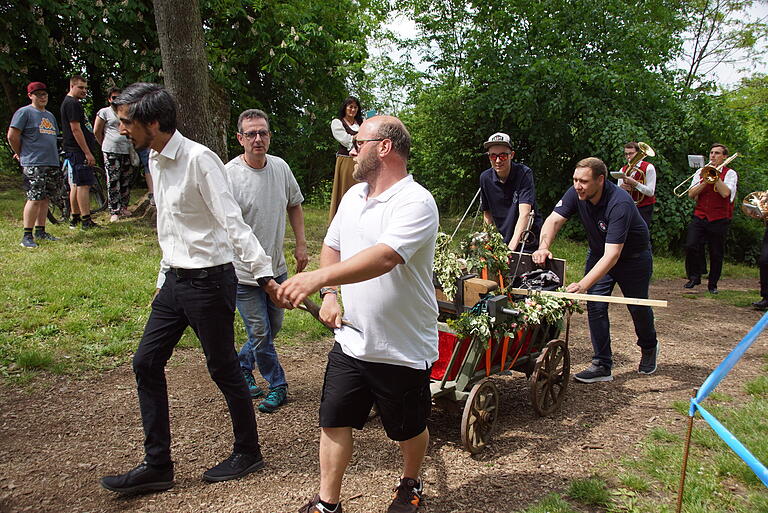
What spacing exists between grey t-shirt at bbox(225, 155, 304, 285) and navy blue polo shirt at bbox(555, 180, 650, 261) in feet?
8.33

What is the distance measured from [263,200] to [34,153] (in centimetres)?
546

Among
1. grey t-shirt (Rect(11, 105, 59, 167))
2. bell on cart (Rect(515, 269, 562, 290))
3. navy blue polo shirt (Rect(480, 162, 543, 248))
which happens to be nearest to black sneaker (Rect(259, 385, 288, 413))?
bell on cart (Rect(515, 269, 562, 290))

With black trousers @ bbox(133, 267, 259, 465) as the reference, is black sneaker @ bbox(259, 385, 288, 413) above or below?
below

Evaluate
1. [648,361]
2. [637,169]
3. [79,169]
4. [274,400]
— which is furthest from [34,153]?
[637,169]

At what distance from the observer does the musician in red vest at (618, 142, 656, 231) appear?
8.51 metres

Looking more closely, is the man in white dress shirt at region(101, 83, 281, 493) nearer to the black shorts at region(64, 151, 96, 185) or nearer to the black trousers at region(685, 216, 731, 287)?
the black shorts at region(64, 151, 96, 185)

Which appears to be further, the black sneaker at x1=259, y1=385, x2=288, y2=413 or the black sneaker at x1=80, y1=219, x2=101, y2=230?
the black sneaker at x1=80, y1=219, x2=101, y2=230

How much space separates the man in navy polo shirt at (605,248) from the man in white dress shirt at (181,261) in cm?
262

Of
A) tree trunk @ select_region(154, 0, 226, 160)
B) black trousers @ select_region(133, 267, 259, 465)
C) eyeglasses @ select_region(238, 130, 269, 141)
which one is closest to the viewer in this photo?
black trousers @ select_region(133, 267, 259, 465)

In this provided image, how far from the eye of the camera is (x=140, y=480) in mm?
3336

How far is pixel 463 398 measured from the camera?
13.0ft

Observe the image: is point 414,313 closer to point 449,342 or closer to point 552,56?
point 449,342

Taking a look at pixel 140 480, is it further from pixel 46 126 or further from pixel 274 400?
pixel 46 126

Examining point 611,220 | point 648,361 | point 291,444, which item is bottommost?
point 291,444
